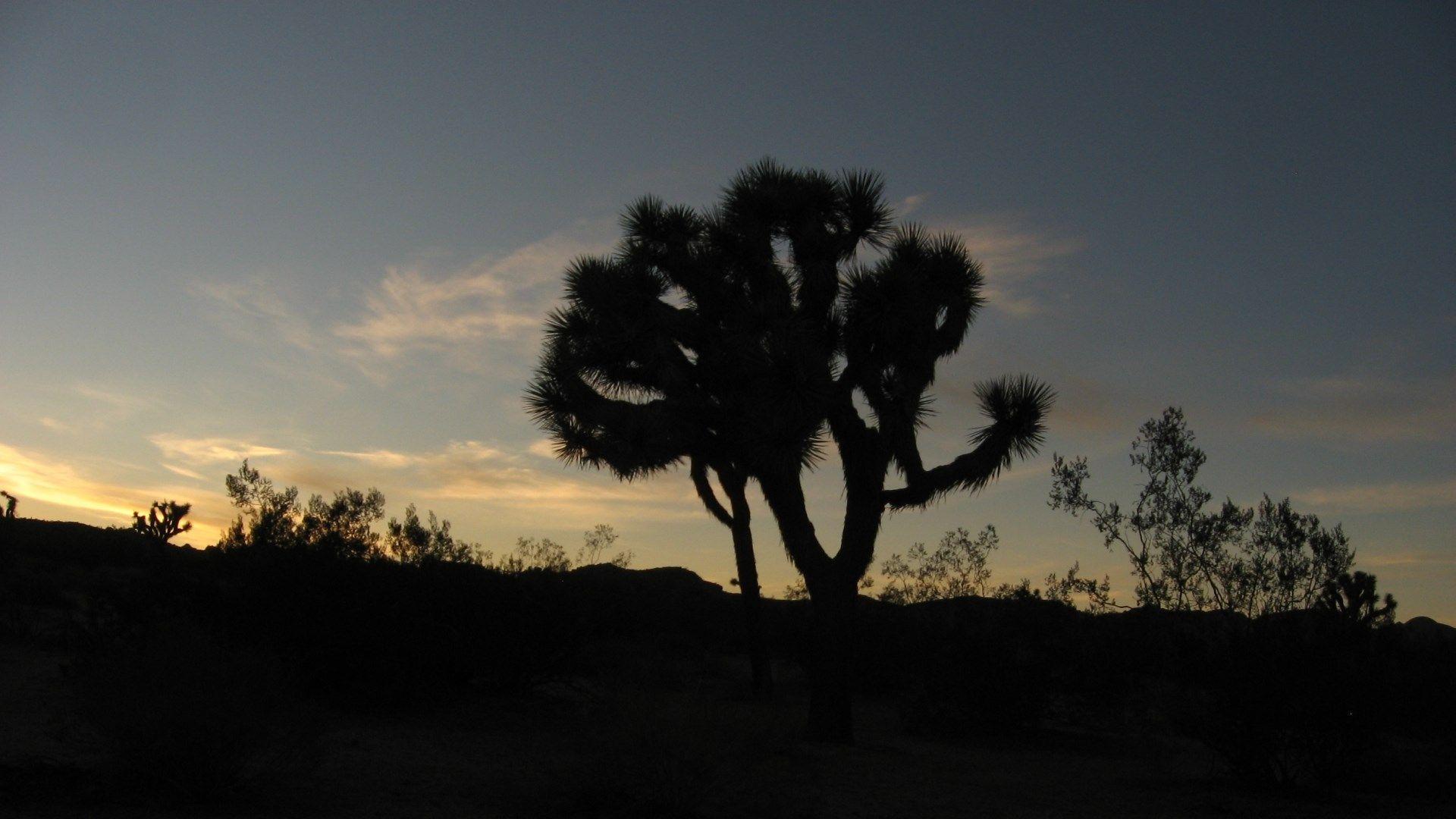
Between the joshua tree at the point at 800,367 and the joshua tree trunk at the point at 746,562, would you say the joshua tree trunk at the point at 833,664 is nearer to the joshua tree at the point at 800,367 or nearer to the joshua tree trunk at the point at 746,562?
the joshua tree at the point at 800,367

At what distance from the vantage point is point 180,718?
679cm

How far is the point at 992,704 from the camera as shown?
575 inches

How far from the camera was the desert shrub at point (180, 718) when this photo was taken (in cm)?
680

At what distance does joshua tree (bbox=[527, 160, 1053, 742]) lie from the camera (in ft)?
40.1

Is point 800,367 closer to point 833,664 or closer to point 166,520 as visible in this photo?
point 833,664

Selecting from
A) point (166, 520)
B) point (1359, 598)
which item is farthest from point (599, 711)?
point (166, 520)

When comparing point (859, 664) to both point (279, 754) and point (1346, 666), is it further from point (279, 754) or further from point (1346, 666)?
point (279, 754)

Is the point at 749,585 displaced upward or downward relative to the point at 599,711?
upward

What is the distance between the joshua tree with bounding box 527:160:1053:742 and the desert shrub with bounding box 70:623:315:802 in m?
5.93

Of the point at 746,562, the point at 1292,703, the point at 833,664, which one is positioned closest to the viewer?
the point at 1292,703

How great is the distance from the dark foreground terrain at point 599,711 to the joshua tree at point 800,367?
A: 237 centimetres

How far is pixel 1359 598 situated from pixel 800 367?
8.88m

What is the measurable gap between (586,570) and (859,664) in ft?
43.0

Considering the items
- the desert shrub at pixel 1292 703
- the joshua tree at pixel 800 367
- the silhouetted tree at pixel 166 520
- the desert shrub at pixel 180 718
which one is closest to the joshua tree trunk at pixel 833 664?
the joshua tree at pixel 800 367
